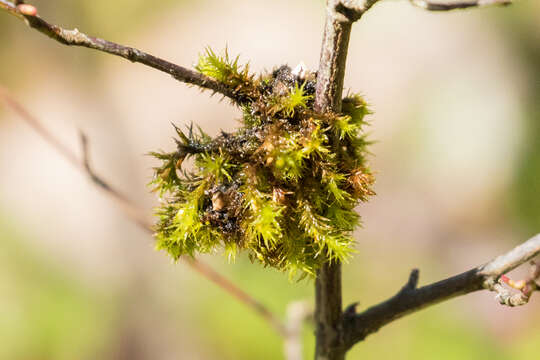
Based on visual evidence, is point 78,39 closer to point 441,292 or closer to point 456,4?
point 456,4

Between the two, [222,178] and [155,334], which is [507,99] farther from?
[222,178]

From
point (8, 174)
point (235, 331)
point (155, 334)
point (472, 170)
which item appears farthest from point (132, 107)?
point (472, 170)

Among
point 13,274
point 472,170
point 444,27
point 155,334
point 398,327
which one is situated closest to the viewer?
point 398,327

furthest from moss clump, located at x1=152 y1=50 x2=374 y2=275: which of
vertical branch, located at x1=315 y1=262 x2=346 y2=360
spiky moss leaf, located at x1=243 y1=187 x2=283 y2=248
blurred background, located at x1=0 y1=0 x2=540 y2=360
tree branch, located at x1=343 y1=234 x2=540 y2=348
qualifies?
blurred background, located at x1=0 y1=0 x2=540 y2=360

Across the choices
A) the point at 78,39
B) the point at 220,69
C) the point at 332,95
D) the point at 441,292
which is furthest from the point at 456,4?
the point at 441,292

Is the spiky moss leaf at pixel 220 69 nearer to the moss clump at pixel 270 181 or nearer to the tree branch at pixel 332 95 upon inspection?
the moss clump at pixel 270 181
